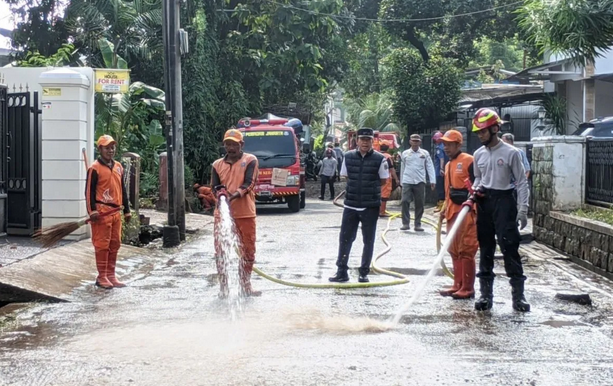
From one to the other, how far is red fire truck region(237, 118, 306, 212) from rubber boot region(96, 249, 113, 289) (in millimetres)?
12247

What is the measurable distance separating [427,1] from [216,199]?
27.2m

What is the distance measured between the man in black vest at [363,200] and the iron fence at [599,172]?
149 inches

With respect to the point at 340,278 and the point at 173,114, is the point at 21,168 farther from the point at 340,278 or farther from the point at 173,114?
the point at 340,278

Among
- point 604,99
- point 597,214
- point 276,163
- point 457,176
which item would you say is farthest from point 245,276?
point 604,99

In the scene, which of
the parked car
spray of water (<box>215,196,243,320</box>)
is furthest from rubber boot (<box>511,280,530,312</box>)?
the parked car

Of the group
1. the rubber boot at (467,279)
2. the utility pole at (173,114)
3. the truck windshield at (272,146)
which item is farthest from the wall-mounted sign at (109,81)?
the truck windshield at (272,146)

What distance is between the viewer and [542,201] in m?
14.1

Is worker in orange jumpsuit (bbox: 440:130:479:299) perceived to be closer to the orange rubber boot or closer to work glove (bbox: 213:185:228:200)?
the orange rubber boot

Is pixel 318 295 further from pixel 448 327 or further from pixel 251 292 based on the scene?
pixel 448 327

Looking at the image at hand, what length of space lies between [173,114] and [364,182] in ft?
17.0

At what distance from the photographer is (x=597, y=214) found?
39.6ft

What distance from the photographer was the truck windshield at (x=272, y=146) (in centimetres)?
2248

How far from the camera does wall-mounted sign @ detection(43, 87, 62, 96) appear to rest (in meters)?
12.6

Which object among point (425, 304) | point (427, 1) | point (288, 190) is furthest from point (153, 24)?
point (425, 304)
